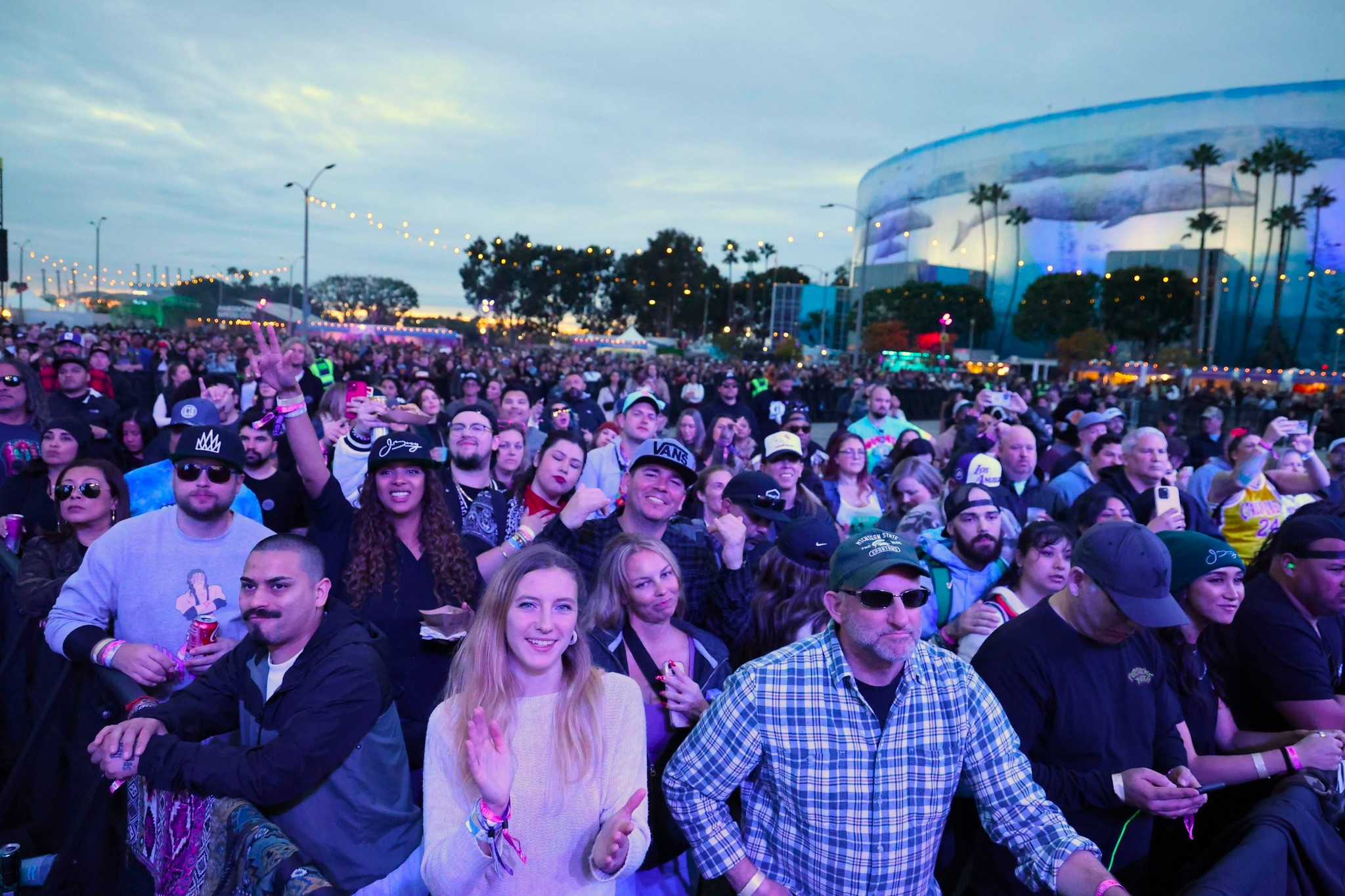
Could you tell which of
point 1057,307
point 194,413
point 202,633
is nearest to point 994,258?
point 1057,307

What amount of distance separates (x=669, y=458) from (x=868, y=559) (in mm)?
1666

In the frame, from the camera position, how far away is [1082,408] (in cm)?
1179

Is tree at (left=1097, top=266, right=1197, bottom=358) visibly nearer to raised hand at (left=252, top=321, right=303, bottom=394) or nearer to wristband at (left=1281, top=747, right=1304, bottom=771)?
wristband at (left=1281, top=747, right=1304, bottom=771)

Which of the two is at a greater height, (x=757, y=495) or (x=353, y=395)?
(x=353, y=395)

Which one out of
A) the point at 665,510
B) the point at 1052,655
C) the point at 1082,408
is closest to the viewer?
the point at 1052,655

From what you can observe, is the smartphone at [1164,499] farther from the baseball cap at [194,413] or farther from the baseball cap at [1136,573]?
the baseball cap at [194,413]

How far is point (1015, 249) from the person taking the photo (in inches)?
3888

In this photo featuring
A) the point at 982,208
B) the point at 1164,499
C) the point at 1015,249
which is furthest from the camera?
the point at 982,208

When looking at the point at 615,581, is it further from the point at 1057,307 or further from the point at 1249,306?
the point at 1249,306

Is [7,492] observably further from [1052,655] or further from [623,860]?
[1052,655]

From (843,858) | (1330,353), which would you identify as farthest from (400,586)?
(1330,353)

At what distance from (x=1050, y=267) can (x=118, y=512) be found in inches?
4108

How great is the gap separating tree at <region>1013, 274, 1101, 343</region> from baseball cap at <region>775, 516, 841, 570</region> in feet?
259

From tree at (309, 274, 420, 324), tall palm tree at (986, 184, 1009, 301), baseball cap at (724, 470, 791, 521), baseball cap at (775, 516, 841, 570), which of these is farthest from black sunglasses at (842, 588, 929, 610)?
tree at (309, 274, 420, 324)
